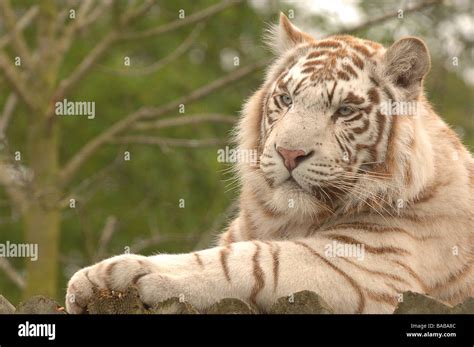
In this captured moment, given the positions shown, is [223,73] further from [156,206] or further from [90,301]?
[90,301]

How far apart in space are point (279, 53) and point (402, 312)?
247cm

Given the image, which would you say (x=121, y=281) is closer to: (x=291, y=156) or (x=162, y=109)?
(x=291, y=156)

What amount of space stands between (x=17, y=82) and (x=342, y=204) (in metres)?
6.34

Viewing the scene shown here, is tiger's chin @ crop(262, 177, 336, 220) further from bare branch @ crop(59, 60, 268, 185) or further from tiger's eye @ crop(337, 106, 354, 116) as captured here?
bare branch @ crop(59, 60, 268, 185)

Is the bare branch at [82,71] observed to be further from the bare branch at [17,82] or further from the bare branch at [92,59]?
the bare branch at [17,82]

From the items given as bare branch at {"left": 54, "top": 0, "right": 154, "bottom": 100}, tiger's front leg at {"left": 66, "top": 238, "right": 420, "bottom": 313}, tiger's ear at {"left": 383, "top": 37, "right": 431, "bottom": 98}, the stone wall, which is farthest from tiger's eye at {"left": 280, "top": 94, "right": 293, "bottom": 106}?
bare branch at {"left": 54, "top": 0, "right": 154, "bottom": 100}

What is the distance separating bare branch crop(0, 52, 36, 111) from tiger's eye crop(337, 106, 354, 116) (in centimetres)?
607

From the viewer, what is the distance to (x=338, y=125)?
205 inches

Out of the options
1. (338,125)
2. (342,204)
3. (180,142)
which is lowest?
(342,204)

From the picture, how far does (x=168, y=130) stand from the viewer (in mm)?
15211

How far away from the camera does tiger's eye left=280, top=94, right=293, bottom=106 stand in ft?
17.7

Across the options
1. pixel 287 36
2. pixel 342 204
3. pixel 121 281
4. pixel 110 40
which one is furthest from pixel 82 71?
pixel 121 281

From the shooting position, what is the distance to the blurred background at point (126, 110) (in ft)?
35.9
